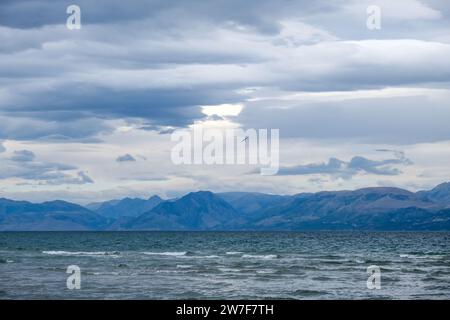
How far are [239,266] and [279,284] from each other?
62.7 feet

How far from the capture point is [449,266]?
74.1m

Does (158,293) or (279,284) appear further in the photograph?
(279,284)

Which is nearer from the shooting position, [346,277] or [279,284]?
[279,284]

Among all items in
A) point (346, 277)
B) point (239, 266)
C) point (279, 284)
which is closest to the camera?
point (279, 284)
